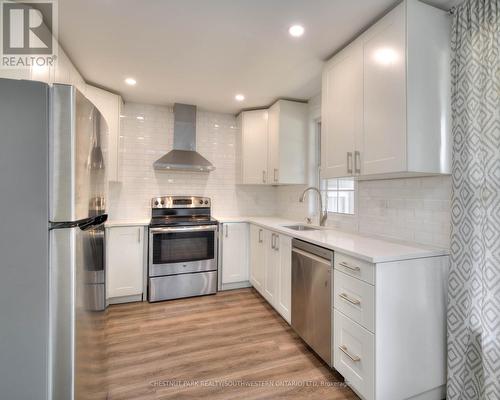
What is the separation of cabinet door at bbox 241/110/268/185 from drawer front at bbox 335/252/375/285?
6.13 feet

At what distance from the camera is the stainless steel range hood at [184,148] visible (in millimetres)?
3287

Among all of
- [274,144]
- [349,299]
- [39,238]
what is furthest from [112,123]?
[349,299]

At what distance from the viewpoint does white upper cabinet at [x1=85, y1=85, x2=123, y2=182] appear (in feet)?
9.26

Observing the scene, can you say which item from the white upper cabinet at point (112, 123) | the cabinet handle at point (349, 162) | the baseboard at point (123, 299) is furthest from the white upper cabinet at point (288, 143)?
the baseboard at point (123, 299)

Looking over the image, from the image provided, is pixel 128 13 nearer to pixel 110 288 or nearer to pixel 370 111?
pixel 370 111

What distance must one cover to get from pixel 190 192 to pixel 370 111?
2.63m

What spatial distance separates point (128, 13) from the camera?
1.65 meters

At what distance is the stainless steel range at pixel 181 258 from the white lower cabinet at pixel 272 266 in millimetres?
531

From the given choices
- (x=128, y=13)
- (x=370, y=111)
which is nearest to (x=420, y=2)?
(x=370, y=111)

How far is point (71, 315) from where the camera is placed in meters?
0.93

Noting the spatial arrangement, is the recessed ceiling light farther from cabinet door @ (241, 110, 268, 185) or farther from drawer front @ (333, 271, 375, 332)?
drawer front @ (333, 271, 375, 332)

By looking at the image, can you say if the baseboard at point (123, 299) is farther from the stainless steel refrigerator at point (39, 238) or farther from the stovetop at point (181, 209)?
the stainless steel refrigerator at point (39, 238)

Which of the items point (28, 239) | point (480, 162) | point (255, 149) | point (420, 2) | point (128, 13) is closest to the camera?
point (28, 239)

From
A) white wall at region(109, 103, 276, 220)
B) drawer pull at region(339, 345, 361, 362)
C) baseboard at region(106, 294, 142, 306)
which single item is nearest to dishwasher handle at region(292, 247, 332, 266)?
drawer pull at region(339, 345, 361, 362)
